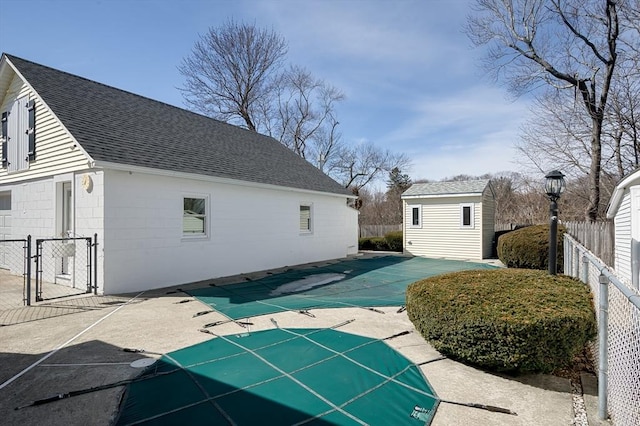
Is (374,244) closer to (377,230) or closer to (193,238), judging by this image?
(377,230)

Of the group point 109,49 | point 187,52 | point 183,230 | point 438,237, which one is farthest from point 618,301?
point 187,52

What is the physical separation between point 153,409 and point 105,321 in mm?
3368

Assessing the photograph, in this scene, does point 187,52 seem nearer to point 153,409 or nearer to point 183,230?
point 183,230

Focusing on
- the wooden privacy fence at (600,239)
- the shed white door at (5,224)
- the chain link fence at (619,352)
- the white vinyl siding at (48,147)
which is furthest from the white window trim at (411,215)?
the shed white door at (5,224)

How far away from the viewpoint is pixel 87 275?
25.1 feet

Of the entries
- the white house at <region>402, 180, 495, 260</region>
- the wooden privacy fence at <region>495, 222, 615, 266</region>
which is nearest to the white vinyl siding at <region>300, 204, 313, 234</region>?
the white house at <region>402, 180, 495, 260</region>

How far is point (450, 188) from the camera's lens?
1681 cm

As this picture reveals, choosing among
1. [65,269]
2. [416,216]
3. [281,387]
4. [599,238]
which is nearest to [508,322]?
[281,387]

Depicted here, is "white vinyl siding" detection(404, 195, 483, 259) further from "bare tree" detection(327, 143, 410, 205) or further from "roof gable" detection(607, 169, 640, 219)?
"bare tree" detection(327, 143, 410, 205)

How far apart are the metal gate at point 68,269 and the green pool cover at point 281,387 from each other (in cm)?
462

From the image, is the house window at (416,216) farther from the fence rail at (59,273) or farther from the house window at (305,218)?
the fence rail at (59,273)

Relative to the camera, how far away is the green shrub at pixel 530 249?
12.1m

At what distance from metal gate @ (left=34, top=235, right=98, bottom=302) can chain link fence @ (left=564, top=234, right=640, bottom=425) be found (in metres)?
8.48

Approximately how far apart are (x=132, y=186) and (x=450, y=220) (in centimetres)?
1361
